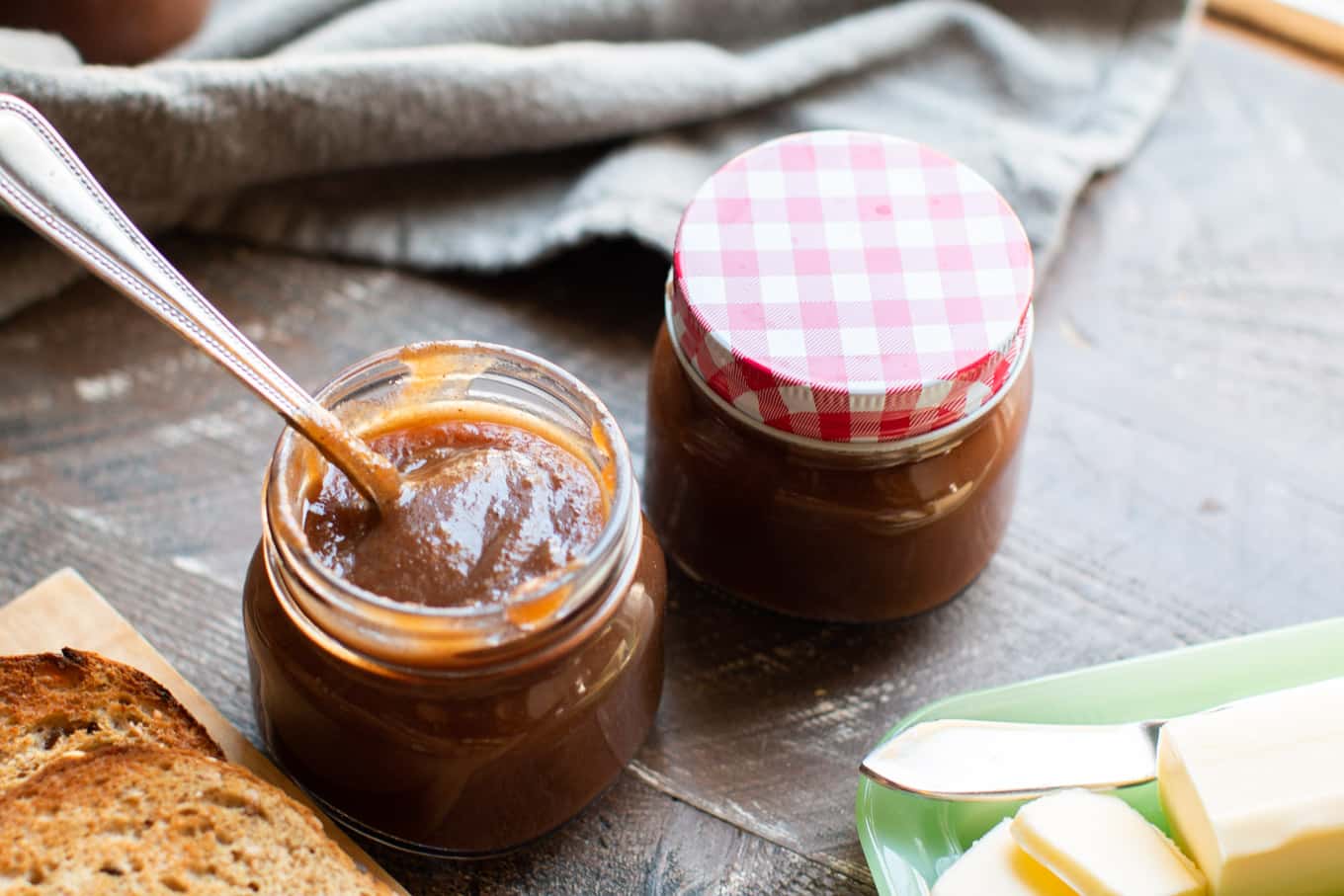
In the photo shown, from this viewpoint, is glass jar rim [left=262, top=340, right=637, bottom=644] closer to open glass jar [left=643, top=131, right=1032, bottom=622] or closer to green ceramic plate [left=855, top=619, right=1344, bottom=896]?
open glass jar [left=643, top=131, right=1032, bottom=622]

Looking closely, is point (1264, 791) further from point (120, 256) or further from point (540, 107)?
point (540, 107)

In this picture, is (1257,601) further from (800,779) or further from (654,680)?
(654,680)

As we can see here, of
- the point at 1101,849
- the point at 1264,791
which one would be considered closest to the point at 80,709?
the point at 1101,849

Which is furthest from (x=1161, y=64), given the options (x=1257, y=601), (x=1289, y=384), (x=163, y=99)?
(x=163, y=99)

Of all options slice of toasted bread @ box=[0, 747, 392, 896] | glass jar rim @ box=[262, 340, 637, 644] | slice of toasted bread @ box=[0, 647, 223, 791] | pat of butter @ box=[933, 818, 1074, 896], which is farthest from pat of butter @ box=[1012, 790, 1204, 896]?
slice of toasted bread @ box=[0, 647, 223, 791]

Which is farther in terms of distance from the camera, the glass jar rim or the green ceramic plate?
the green ceramic plate

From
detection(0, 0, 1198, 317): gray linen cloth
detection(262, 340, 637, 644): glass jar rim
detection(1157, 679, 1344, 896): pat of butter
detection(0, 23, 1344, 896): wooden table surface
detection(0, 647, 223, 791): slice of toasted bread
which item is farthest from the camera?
detection(0, 0, 1198, 317): gray linen cloth
